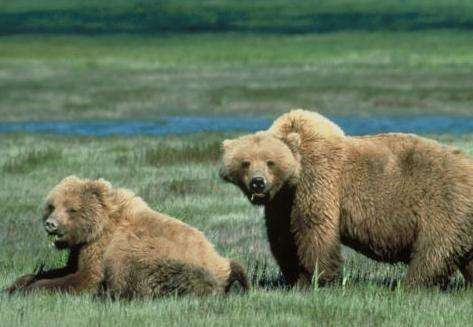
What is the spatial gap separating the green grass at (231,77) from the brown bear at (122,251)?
26637 millimetres

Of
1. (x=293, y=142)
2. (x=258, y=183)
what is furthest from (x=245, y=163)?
(x=293, y=142)

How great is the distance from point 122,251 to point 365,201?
1.86 meters

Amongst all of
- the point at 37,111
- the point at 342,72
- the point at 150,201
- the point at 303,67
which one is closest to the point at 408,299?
the point at 150,201

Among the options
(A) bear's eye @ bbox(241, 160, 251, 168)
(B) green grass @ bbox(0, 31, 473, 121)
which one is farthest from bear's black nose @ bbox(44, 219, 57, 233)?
(B) green grass @ bbox(0, 31, 473, 121)

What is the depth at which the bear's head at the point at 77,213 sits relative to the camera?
9.15 m

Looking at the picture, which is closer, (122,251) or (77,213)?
(122,251)

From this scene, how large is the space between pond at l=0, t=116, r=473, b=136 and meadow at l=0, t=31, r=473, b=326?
1.33 metres

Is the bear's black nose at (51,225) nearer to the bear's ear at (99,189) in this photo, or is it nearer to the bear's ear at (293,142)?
the bear's ear at (99,189)

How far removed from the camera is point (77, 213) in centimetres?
923

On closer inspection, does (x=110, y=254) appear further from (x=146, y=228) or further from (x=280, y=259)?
(x=280, y=259)

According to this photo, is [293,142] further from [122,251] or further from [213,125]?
[213,125]

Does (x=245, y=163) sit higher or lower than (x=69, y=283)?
higher

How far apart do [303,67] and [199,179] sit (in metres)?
37.4

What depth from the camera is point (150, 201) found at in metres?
16.1
